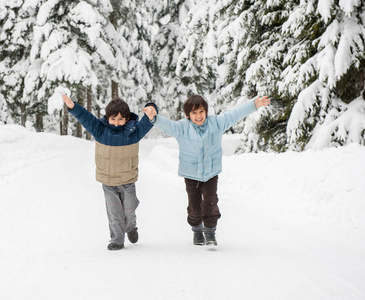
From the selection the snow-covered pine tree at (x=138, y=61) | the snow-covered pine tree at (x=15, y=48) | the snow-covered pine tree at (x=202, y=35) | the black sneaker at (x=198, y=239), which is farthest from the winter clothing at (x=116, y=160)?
the snow-covered pine tree at (x=138, y=61)

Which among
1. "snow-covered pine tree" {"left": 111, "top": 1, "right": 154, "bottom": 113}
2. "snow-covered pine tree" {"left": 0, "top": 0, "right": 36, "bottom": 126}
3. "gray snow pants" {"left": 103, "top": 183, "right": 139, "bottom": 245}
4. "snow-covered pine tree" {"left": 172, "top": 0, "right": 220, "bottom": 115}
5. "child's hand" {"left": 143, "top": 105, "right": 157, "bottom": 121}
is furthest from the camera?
"snow-covered pine tree" {"left": 111, "top": 1, "right": 154, "bottom": 113}

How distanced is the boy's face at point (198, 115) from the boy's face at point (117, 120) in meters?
0.80

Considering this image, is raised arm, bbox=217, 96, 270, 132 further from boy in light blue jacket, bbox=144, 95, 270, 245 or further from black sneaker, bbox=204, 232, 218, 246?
black sneaker, bbox=204, 232, 218, 246

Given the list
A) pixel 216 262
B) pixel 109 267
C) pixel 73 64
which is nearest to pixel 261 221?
pixel 216 262

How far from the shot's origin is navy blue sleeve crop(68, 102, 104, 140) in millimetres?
4020

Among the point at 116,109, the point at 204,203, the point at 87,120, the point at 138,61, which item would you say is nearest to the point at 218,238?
the point at 204,203

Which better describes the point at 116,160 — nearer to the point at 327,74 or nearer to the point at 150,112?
the point at 150,112

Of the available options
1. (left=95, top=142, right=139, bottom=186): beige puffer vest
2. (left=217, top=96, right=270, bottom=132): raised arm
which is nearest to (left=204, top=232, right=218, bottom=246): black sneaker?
(left=95, top=142, right=139, bottom=186): beige puffer vest

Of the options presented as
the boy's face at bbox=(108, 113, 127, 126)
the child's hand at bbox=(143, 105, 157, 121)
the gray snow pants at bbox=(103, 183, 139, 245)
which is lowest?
the gray snow pants at bbox=(103, 183, 139, 245)

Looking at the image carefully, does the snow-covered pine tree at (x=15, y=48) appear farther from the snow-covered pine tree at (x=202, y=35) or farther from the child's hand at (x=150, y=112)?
the child's hand at (x=150, y=112)

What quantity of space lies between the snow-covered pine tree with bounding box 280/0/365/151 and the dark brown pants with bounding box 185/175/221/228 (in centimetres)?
417

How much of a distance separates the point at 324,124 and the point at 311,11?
96.1 inches

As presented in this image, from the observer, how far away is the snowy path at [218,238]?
116 inches

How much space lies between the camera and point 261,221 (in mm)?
5367
